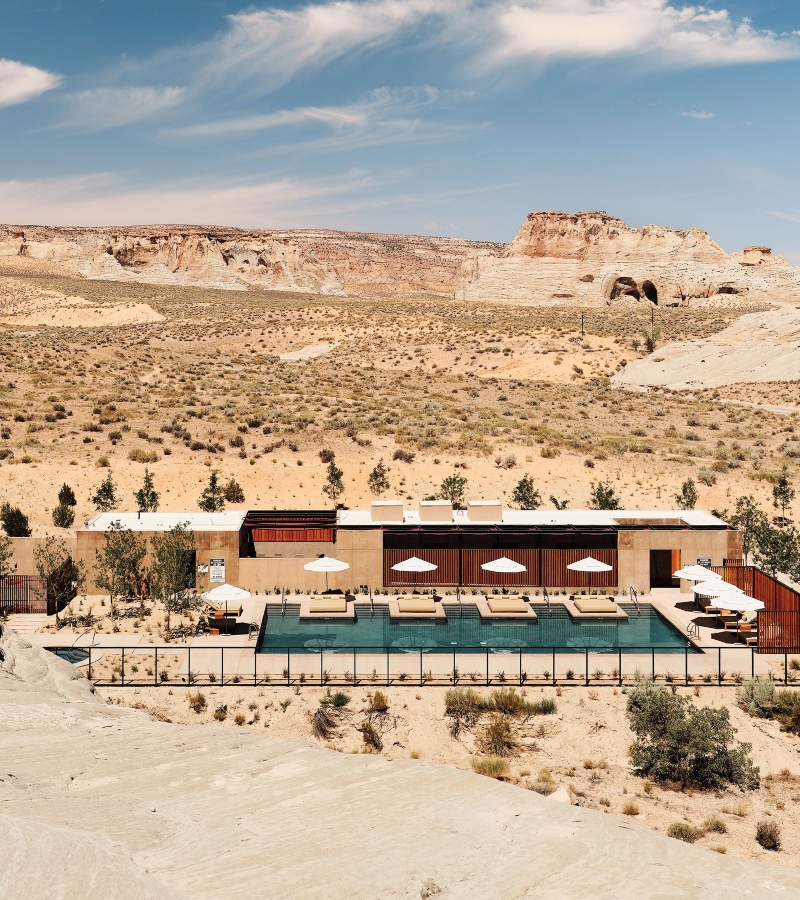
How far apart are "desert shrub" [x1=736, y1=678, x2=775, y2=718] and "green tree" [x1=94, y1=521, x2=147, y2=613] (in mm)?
16276

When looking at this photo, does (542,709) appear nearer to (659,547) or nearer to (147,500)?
(659,547)

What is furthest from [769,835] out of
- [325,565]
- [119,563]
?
[119,563]

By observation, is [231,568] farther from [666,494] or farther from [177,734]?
[666,494]

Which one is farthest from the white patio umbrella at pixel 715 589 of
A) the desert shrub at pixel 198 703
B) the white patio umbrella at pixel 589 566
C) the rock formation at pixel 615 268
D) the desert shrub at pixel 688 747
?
the rock formation at pixel 615 268

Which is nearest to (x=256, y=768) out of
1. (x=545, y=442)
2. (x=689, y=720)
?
(x=689, y=720)

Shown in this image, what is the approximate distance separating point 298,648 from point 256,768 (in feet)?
29.3

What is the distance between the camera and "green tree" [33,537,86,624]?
26031 mm

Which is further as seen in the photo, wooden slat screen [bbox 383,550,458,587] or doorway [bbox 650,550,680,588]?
doorway [bbox 650,550,680,588]

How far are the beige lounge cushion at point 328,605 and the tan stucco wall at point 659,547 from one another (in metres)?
8.40

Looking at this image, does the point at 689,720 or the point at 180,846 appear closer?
the point at 180,846

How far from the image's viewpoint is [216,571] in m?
27.4

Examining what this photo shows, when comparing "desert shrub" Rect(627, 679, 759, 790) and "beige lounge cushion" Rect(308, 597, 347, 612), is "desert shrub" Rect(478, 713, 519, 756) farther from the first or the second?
"beige lounge cushion" Rect(308, 597, 347, 612)


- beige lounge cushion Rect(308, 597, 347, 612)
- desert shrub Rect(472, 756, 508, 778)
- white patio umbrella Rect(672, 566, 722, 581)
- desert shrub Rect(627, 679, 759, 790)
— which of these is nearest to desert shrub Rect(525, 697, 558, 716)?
desert shrub Rect(627, 679, 759, 790)

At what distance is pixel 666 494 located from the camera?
130 ft
